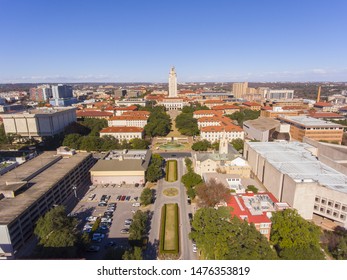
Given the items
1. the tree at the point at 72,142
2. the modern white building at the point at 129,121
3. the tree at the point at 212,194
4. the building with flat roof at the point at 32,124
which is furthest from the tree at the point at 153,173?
the modern white building at the point at 129,121

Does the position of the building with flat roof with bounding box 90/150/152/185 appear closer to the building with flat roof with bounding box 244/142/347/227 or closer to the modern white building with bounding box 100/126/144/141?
the building with flat roof with bounding box 244/142/347/227

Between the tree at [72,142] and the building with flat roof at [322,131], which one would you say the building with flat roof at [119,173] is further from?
the building with flat roof at [322,131]

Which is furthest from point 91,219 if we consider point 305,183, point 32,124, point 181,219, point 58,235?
point 32,124

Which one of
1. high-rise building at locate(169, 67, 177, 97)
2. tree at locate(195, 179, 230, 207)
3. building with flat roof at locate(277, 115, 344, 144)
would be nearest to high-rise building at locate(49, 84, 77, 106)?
high-rise building at locate(169, 67, 177, 97)

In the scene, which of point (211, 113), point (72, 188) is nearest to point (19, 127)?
point (72, 188)

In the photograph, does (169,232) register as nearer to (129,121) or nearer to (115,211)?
(115,211)

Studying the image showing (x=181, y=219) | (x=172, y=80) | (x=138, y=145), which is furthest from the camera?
(x=172, y=80)
